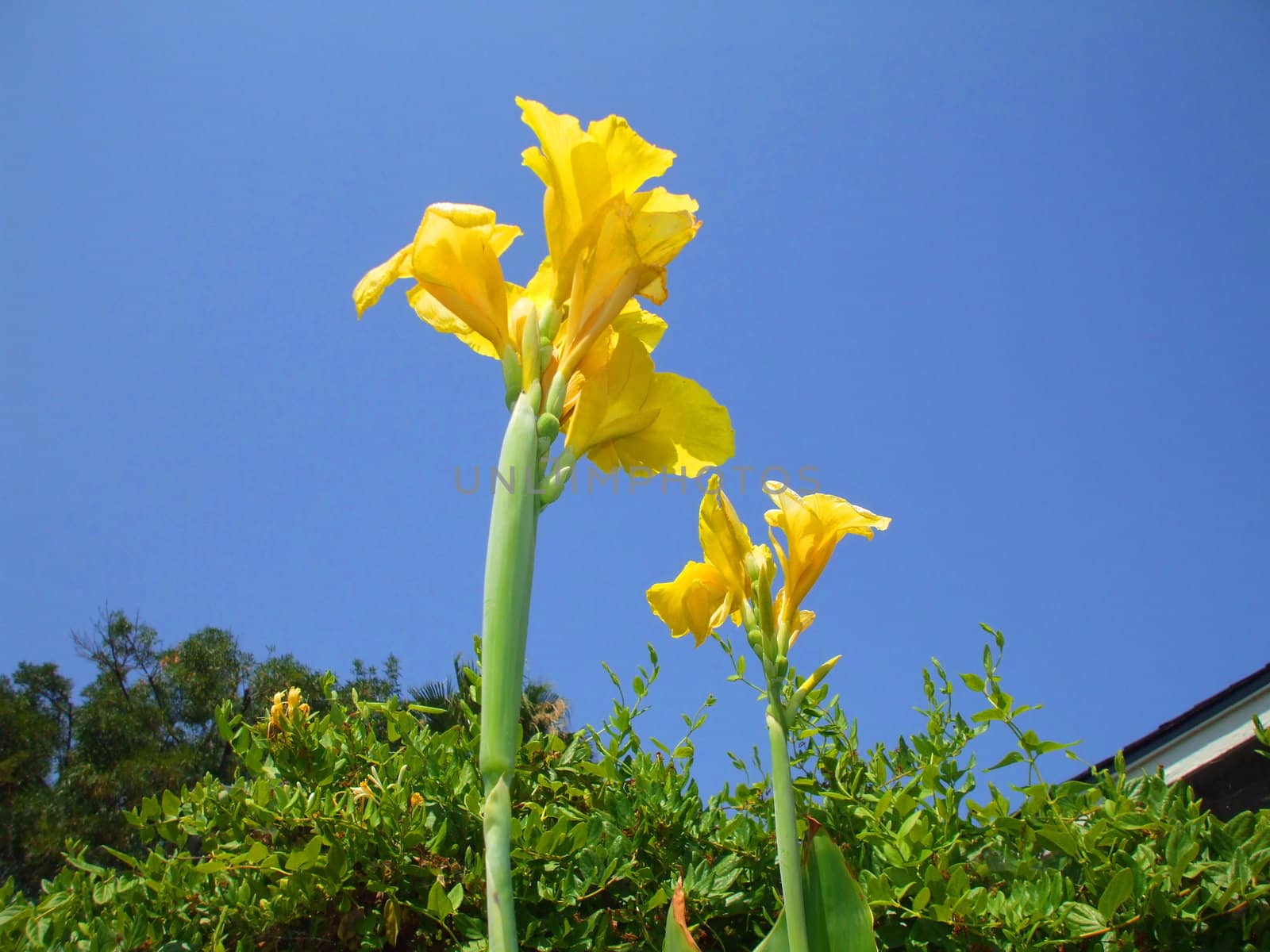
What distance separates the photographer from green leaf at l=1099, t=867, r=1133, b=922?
1.23m

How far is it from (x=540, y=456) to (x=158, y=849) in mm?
1278

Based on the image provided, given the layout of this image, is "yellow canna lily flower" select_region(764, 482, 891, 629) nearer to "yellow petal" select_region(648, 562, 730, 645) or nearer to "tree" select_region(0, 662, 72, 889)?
"yellow petal" select_region(648, 562, 730, 645)

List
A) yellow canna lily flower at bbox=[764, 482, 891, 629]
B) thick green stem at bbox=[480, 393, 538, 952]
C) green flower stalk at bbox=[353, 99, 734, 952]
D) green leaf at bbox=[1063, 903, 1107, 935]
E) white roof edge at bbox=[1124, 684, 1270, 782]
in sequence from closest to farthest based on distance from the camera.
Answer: thick green stem at bbox=[480, 393, 538, 952], green flower stalk at bbox=[353, 99, 734, 952], green leaf at bbox=[1063, 903, 1107, 935], yellow canna lily flower at bbox=[764, 482, 891, 629], white roof edge at bbox=[1124, 684, 1270, 782]

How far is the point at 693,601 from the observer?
1450mm

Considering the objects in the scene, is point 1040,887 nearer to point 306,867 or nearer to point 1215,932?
point 1215,932

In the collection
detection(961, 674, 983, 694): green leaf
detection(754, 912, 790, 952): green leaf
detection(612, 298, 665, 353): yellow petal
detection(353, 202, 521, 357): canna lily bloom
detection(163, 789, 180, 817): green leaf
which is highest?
detection(612, 298, 665, 353): yellow petal

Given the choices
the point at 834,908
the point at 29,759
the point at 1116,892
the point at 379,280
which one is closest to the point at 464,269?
the point at 379,280

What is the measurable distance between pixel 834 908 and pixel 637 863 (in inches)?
19.9

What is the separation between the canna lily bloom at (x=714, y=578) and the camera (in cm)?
136

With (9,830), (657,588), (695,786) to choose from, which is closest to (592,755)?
(695,786)

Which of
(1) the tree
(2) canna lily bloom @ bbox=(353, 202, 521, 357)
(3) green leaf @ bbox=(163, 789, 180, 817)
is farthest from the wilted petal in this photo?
(1) the tree

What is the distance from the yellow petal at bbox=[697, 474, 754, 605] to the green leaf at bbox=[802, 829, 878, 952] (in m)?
0.41

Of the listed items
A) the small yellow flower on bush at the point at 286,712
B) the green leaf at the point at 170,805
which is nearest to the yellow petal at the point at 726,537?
the small yellow flower on bush at the point at 286,712

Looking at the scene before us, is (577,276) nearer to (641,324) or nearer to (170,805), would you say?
(641,324)
